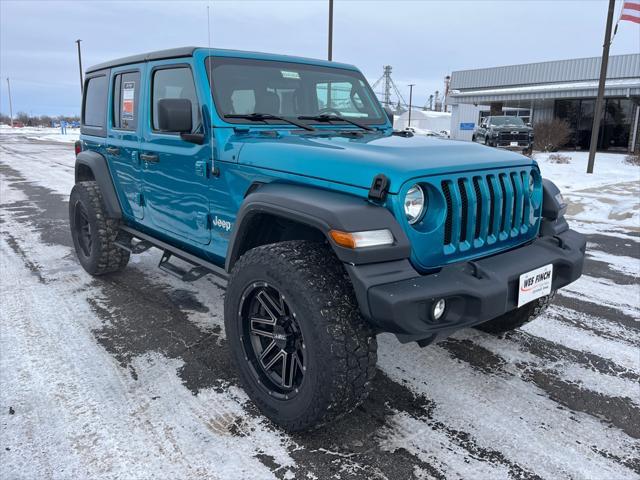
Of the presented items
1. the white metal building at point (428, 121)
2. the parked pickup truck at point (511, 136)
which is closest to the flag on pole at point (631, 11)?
the parked pickup truck at point (511, 136)

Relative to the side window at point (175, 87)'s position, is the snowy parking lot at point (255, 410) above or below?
below

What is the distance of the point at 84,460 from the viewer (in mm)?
2275

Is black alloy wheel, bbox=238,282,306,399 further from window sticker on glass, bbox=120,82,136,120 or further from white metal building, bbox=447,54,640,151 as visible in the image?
white metal building, bbox=447,54,640,151

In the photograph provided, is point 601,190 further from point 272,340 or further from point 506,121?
point 506,121

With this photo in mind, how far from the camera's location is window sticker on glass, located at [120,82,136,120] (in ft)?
13.4

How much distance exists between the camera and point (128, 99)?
13.7 feet

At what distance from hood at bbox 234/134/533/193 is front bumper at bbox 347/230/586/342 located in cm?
40

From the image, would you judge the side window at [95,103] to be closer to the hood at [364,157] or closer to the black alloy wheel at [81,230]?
the black alloy wheel at [81,230]

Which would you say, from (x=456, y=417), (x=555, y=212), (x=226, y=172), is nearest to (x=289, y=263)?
(x=226, y=172)

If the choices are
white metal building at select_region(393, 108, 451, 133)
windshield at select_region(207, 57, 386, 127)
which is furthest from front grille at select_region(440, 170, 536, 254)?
white metal building at select_region(393, 108, 451, 133)

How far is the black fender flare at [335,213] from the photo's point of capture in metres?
2.17

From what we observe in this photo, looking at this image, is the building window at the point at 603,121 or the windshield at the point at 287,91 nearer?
the windshield at the point at 287,91

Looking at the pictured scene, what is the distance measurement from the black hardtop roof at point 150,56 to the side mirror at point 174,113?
559 millimetres

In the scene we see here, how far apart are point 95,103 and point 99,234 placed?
4.32ft
